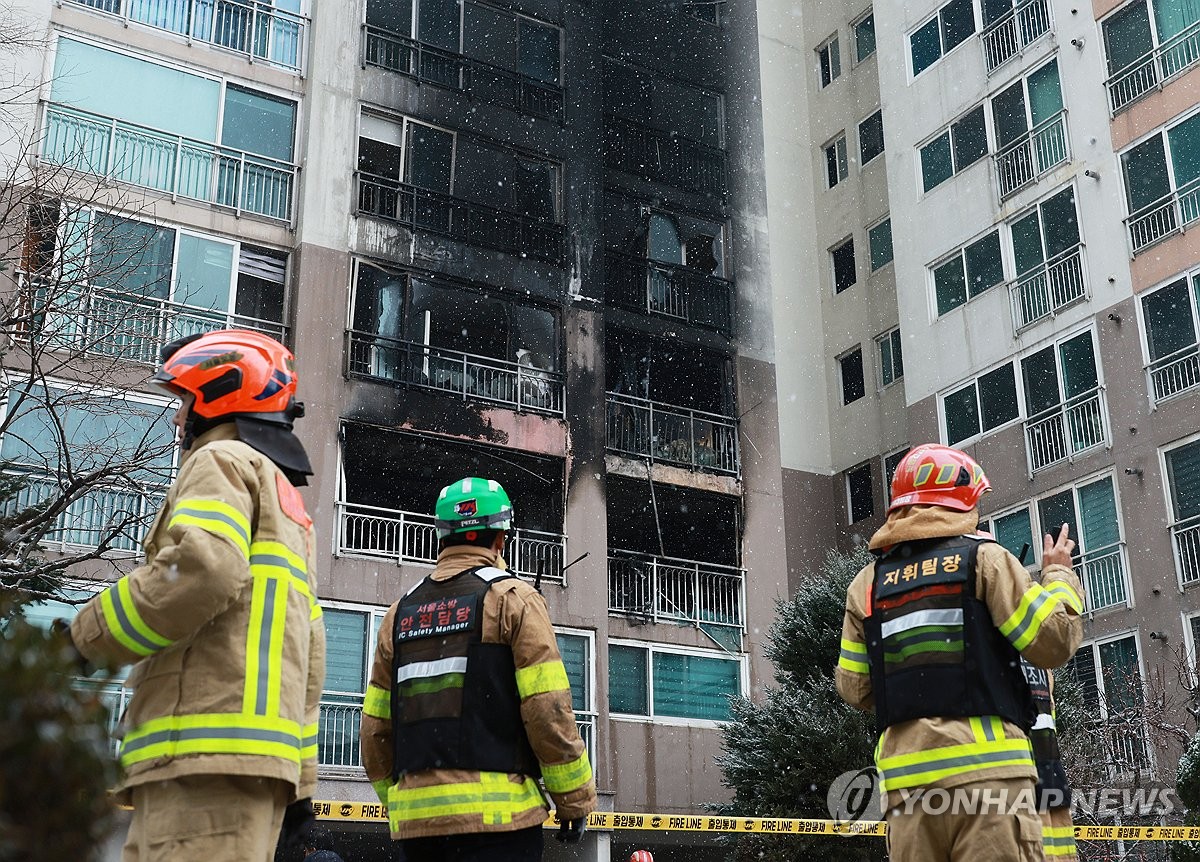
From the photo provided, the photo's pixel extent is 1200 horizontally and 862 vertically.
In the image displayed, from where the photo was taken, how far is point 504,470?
23.7 metres

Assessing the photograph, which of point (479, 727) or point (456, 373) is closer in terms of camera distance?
point (479, 727)

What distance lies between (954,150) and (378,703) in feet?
79.5

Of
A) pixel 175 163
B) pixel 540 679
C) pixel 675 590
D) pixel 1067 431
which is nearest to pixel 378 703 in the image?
pixel 540 679

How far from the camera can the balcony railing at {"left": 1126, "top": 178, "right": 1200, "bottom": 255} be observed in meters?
22.1

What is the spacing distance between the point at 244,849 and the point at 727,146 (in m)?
26.6

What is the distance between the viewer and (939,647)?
5.57 meters

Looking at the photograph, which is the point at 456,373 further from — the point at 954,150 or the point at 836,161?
the point at 836,161

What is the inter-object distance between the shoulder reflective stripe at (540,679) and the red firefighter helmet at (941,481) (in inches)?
68.9

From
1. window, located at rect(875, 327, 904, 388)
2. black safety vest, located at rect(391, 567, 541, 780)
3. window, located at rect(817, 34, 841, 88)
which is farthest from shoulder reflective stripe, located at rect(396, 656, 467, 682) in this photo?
window, located at rect(817, 34, 841, 88)

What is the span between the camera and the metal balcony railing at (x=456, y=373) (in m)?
22.4

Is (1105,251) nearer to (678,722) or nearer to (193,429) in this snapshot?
(678,722)

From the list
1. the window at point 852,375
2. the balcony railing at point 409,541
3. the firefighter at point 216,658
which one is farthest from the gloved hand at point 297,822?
the window at point 852,375

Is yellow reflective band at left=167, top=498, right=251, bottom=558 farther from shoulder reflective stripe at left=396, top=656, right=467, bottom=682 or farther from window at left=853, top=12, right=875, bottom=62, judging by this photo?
window at left=853, top=12, right=875, bottom=62

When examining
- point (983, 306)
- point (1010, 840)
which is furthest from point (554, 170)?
point (1010, 840)
